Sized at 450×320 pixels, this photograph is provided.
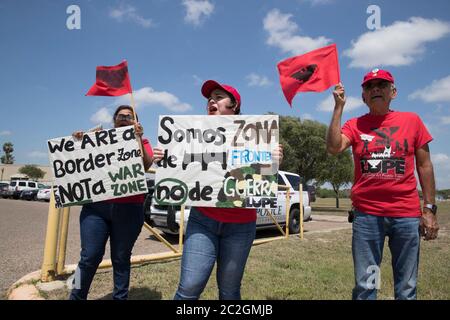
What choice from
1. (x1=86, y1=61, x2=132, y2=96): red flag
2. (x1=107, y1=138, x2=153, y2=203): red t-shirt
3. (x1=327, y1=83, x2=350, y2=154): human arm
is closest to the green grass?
(x1=107, y1=138, x2=153, y2=203): red t-shirt

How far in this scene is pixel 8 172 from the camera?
Result: 80.8 m

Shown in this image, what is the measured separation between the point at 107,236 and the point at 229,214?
1.40m

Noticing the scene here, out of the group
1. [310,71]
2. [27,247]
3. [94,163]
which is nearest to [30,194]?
[27,247]

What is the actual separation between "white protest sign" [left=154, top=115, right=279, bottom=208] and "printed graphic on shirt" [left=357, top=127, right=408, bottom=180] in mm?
727

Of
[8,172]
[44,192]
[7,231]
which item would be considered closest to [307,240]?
[7,231]

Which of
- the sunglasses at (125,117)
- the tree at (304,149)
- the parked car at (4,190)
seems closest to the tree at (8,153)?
→ the parked car at (4,190)

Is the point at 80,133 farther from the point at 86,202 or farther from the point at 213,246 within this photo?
the point at 213,246

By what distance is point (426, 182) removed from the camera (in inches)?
114

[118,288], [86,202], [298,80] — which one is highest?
[298,80]

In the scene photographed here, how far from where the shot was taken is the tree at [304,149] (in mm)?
30109

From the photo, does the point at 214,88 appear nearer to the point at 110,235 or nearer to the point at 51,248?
the point at 110,235

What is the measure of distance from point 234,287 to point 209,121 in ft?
4.48

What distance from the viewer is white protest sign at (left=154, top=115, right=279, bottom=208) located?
303 centimetres

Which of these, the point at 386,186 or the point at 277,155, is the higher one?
the point at 277,155
